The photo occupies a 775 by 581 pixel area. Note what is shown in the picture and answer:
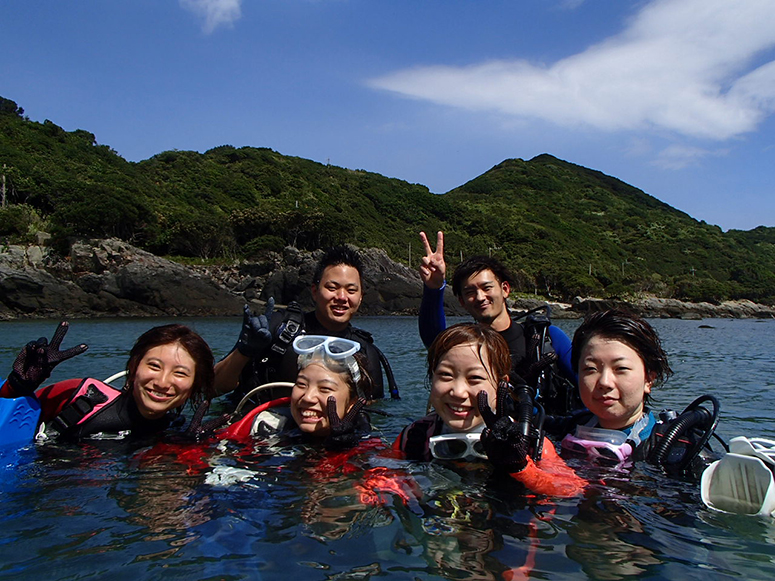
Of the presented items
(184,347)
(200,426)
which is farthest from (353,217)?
(200,426)

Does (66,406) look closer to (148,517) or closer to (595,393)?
(148,517)

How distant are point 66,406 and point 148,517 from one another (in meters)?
1.85

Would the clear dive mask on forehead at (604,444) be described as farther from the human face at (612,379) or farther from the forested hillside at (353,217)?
the forested hillside at (353,217)

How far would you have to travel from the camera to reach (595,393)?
2740 mm

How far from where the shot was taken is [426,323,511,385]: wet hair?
2.69 metres

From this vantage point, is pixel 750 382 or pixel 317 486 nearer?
pixel 317 486

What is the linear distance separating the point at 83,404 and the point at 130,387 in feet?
1.33

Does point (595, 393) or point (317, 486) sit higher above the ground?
point (595, 393)

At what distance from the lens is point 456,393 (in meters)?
2.63

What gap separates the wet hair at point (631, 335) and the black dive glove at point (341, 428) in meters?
1.37

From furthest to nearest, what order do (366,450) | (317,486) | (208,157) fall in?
(208,157) → (366,450) → (317,486)

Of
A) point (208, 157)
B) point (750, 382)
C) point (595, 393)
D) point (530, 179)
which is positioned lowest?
point (750, 382)

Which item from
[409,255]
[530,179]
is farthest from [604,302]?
[530,179]

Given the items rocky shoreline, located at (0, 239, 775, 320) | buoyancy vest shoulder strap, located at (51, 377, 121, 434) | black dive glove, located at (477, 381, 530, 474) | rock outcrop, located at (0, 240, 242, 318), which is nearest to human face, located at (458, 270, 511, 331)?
black dive glove, located at (477, 381, 530, 474)
